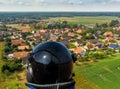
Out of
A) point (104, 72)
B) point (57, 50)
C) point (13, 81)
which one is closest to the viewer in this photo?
point (57, 50)

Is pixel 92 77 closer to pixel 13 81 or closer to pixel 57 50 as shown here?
pixel 13 81

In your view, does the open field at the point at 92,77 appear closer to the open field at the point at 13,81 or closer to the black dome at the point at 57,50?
the open field at the point at 13,81

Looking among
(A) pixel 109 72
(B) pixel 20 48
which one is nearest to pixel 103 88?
(A) pixel 109 72

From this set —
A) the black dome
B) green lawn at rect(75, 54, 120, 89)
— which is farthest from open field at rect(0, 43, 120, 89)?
the black dome

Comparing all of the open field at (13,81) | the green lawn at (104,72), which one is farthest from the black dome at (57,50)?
the green lawn at (104,72)

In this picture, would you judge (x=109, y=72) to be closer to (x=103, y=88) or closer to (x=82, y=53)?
(x=103, y=88)

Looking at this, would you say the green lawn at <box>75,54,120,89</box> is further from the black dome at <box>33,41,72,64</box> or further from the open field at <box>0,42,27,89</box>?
the black dome at <box>33,41,72,64</box>

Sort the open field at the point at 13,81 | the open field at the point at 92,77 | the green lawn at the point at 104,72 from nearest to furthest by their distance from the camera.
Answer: the open field at the point at 13,81, the open field at the point at 92,77, the green lawn at the point at 104,72

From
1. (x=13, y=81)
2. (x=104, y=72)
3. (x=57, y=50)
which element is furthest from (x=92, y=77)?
(x=57, y=50)

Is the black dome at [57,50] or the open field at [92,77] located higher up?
the black dome at [57,50]
